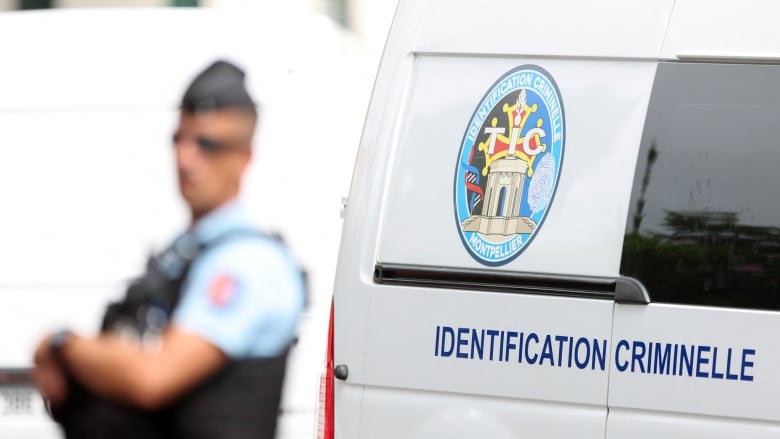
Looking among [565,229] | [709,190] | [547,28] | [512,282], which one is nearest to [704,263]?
[709,190]

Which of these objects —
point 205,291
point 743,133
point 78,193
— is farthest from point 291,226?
point 743,133

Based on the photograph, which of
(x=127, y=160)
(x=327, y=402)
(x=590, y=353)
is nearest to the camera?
(x=590, y=353)

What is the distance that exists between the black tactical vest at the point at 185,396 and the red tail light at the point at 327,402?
88cm

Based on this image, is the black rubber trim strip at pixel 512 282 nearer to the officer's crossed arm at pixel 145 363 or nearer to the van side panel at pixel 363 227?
the van side panel at pixel 363 227

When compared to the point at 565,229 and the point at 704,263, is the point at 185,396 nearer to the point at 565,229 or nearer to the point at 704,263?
the point at 565,229

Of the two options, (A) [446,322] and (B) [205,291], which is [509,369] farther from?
(B) [205,291]

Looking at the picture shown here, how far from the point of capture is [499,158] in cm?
392

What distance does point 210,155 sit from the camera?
16.9ft

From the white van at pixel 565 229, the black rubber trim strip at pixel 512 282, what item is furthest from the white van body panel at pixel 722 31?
the black rubber trim strip at pixel 512 282

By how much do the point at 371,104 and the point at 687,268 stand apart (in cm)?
115

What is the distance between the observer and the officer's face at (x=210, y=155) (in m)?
5.09

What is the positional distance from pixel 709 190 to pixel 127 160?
2399 millimetres

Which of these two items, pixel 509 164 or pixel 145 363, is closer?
pixel 509 164

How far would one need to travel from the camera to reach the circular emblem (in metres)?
3.84
